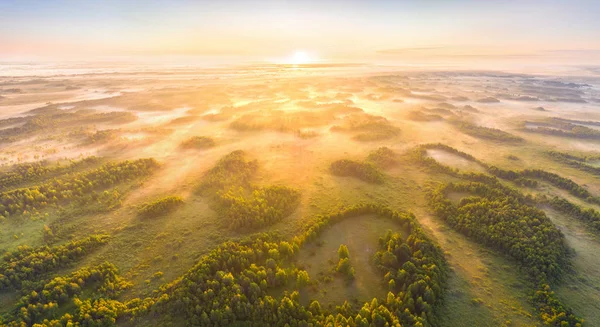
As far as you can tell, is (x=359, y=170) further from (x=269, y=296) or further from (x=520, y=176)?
(x=269, y=296)

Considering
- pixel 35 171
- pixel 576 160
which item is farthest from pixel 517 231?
pixel 35 171

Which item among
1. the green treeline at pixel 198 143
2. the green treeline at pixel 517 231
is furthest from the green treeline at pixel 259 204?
the green treeline at pixel 198 143

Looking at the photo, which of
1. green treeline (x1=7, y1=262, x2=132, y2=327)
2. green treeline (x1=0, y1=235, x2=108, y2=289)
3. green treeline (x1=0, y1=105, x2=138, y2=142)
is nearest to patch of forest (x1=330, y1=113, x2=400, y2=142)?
green treeline (x1=7, y1=262, x2=132, y2=327)

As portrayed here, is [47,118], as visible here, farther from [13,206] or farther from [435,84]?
[435,84]

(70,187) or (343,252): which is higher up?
(70,187)

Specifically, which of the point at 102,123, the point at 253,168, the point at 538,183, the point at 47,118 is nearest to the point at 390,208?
the point at 253,168

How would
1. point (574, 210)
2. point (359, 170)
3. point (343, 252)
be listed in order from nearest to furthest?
1. point (343, 252)
2. point (574, 210)
3. point (359, 170)

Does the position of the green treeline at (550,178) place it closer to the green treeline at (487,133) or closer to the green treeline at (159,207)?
the green treeline at (487,133)

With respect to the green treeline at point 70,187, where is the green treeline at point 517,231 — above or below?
below
